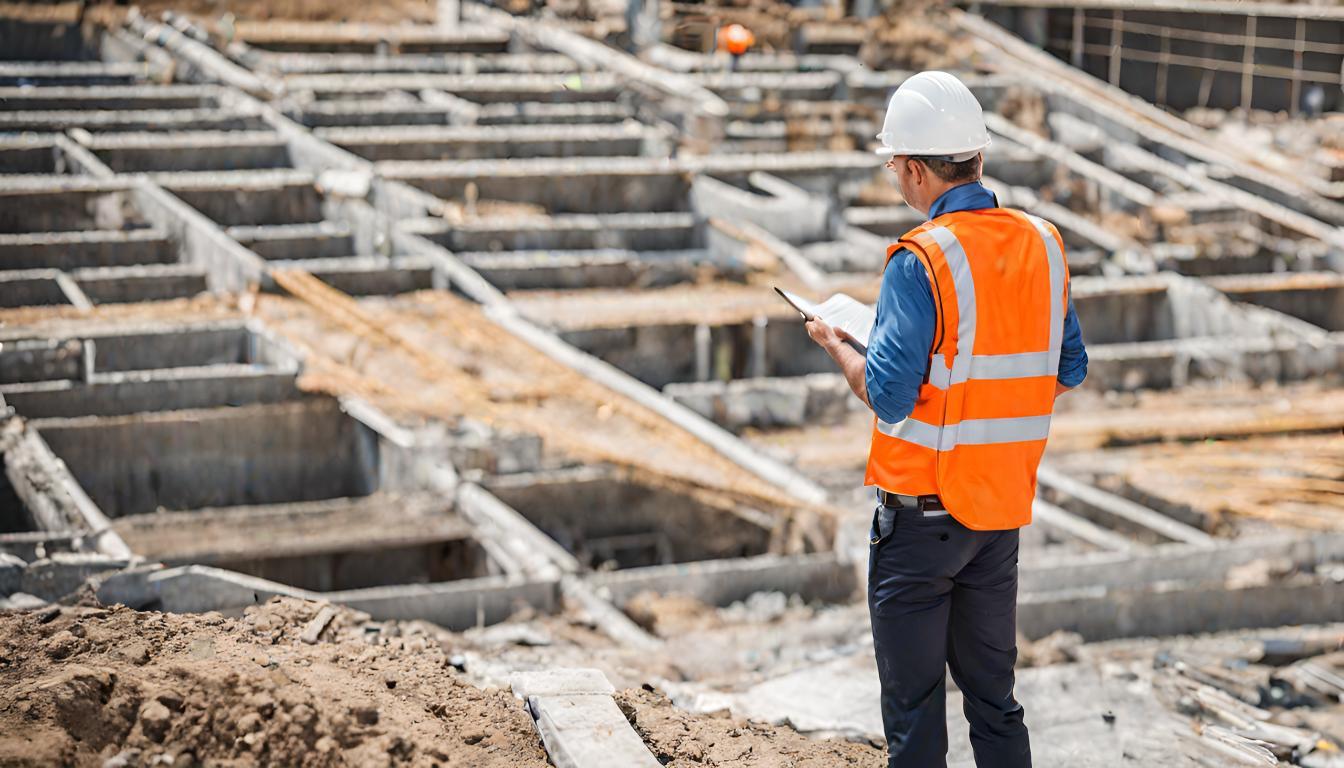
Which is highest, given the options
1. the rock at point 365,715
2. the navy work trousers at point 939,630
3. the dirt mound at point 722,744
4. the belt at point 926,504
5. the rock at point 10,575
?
the belt at point 926,504

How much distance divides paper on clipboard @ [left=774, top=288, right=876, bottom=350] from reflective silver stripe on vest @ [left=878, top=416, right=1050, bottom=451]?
23 centimetres

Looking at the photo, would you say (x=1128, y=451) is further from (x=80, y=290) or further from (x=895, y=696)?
(x=895, y=696)

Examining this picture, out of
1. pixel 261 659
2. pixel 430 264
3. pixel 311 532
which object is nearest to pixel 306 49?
pixel 430 264

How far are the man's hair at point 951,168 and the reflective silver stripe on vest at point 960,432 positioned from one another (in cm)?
61

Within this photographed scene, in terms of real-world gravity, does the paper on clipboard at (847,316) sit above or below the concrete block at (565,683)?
above

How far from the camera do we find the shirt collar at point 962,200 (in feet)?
14.3

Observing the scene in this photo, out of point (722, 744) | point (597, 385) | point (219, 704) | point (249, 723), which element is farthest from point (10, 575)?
point (597, 385)

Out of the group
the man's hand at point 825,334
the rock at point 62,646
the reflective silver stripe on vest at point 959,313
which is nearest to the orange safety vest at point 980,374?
the reflective silver stripe on vest at point 959,313

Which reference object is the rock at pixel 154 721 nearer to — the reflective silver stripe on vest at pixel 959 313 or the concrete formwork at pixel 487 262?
the reflective silver stripe on vest at pixel 959 313

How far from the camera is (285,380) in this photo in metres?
14.5

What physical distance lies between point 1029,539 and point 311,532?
5006mm

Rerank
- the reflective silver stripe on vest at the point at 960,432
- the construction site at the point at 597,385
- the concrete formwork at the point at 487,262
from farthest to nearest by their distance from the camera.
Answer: the concrete formwork at the point at 487,262 → the construction site at the point at 597,385 → the reflective silver stripe on vest at the point at 960,432

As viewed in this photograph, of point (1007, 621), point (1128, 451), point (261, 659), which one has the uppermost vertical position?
point (1007, 621)

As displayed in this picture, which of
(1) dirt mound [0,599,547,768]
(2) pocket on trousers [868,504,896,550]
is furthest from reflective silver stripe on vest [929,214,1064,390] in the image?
(1) dirt mound [0,599,547,768]
